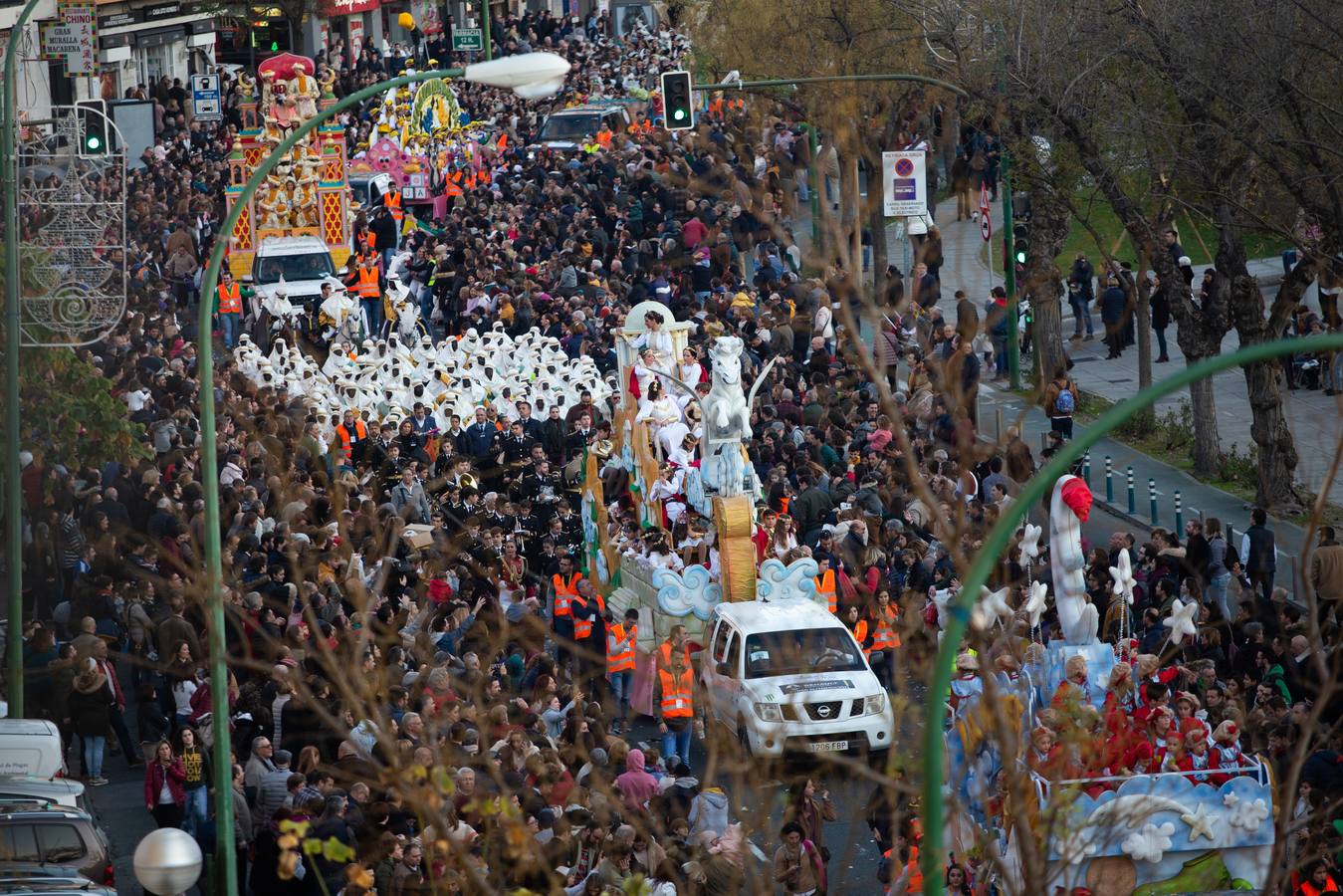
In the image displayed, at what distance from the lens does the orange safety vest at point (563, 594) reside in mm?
20883

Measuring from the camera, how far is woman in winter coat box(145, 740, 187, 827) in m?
16.9

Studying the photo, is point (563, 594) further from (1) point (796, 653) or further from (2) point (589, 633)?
(1) point (796, 653)

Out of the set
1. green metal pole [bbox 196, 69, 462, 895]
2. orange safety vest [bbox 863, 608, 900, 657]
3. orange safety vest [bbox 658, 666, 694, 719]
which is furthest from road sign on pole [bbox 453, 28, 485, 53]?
green metal pole [bbox 196, 69, 462, 895]

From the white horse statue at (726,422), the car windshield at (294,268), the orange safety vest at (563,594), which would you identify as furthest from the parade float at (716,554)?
the car windshield at (294,268)

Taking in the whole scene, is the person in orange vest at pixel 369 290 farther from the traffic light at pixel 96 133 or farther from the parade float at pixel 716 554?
the traffic light at pixel 96 133

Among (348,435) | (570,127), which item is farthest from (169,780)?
(570,127)

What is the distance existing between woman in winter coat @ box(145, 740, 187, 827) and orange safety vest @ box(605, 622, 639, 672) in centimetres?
482

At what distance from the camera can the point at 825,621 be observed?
66.4 ft

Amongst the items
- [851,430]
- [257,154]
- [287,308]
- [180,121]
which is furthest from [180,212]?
[851,430]

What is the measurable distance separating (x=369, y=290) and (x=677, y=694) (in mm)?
18316

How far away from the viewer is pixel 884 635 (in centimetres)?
2136

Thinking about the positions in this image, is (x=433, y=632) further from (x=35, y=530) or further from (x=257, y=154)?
(x=257, y=154)

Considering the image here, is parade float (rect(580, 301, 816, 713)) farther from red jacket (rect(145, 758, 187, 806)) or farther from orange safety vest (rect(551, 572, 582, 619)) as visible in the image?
red jacket (rect(145, 758, 187, 806))

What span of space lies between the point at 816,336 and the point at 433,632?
13541 millimetres
